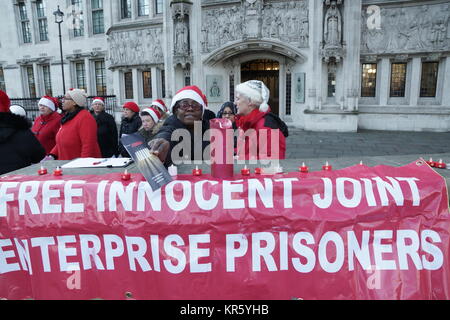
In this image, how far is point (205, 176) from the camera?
7.55ft

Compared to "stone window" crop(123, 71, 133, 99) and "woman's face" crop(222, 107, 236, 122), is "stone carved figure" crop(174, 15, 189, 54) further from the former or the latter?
"woman's face" crop(222, 107, 236, 122)

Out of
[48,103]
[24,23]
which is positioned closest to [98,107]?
[48,103]

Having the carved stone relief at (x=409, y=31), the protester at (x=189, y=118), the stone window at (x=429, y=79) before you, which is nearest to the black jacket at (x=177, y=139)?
the protester at (x=189, y=118)

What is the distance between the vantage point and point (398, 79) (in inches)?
545

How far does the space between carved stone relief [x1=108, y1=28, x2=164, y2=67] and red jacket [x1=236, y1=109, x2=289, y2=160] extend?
14124 millimetres

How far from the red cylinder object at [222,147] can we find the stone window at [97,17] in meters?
19.5

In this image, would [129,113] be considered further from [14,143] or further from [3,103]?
[14,143]

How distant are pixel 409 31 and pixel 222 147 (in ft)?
45.5

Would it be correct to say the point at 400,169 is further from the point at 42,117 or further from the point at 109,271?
the point at 42,117

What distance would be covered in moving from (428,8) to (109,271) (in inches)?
584

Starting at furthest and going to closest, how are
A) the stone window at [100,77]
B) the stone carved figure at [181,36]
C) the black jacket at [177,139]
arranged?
the stone window at [100,77], the stone carved figure at [181,36], the black jacket at [177,139]

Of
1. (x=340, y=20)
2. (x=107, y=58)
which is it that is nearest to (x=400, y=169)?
(x=340, y=20)

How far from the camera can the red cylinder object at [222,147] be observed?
6.81 feet

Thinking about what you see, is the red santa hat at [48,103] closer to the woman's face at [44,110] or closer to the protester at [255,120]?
the woman's face at [44,110]
